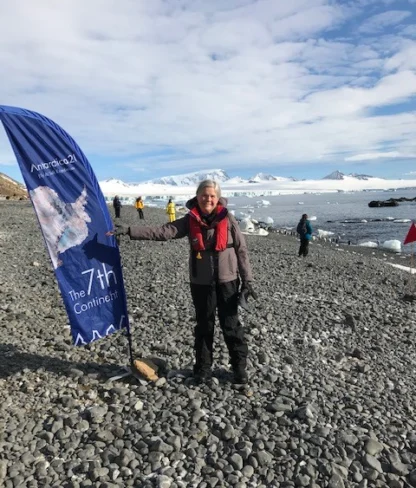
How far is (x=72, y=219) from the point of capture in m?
4.59

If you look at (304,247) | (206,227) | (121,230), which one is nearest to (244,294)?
(206,227)

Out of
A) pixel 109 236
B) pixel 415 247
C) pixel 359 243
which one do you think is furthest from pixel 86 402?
pixel 359 243

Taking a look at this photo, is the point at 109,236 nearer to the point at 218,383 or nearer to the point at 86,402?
the point at 86,402

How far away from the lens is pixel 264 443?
155 inches

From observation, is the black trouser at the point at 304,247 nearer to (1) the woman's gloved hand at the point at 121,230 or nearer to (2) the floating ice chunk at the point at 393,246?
(2) the floating ice chunk at the point at 393,246

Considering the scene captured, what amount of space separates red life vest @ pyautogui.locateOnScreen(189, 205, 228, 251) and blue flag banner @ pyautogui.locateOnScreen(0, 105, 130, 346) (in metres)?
0.97

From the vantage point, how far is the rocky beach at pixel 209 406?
3.60m

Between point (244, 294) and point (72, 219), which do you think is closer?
point (72, 219)

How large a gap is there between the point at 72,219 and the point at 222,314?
2034mm

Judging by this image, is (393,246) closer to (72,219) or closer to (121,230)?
(121,230)

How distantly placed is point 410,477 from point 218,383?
2.23 m

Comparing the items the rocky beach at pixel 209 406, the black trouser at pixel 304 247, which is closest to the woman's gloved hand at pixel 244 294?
the rocky beach at pixel 209 406

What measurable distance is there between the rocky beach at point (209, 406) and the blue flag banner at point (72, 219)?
3.10 feet

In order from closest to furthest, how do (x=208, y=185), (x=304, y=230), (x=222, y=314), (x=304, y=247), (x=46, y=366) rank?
(x=208, y=185) → (x=222, y=314) → (x=46, y=366) → (x=304, y=230) → (x=304, y=247)
